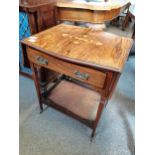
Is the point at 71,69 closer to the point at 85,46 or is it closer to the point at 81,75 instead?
the point at 81,75

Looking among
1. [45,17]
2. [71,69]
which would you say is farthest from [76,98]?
[45,17]

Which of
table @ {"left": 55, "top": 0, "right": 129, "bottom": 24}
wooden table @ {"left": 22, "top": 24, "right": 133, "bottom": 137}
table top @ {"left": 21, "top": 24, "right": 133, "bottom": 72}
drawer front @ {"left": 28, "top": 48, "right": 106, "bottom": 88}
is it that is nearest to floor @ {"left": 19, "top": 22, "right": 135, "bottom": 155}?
wooden table @ {"left": 22, "top": 24, "right": 133, "bottom": 137}

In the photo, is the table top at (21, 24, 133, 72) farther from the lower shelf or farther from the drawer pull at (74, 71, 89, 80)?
the lower shelf

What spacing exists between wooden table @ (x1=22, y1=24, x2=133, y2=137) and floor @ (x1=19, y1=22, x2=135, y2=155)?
12 centimetres

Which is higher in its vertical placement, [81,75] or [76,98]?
[81,75]

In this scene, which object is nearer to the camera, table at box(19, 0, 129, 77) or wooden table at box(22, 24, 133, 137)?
wooden table at box(22, 24, 133, 137)

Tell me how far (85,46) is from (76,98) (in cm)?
63

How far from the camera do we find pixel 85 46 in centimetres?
107

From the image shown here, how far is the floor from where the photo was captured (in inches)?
48.8

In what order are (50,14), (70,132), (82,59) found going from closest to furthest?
(82,59) → (70,132) → (50,14)
